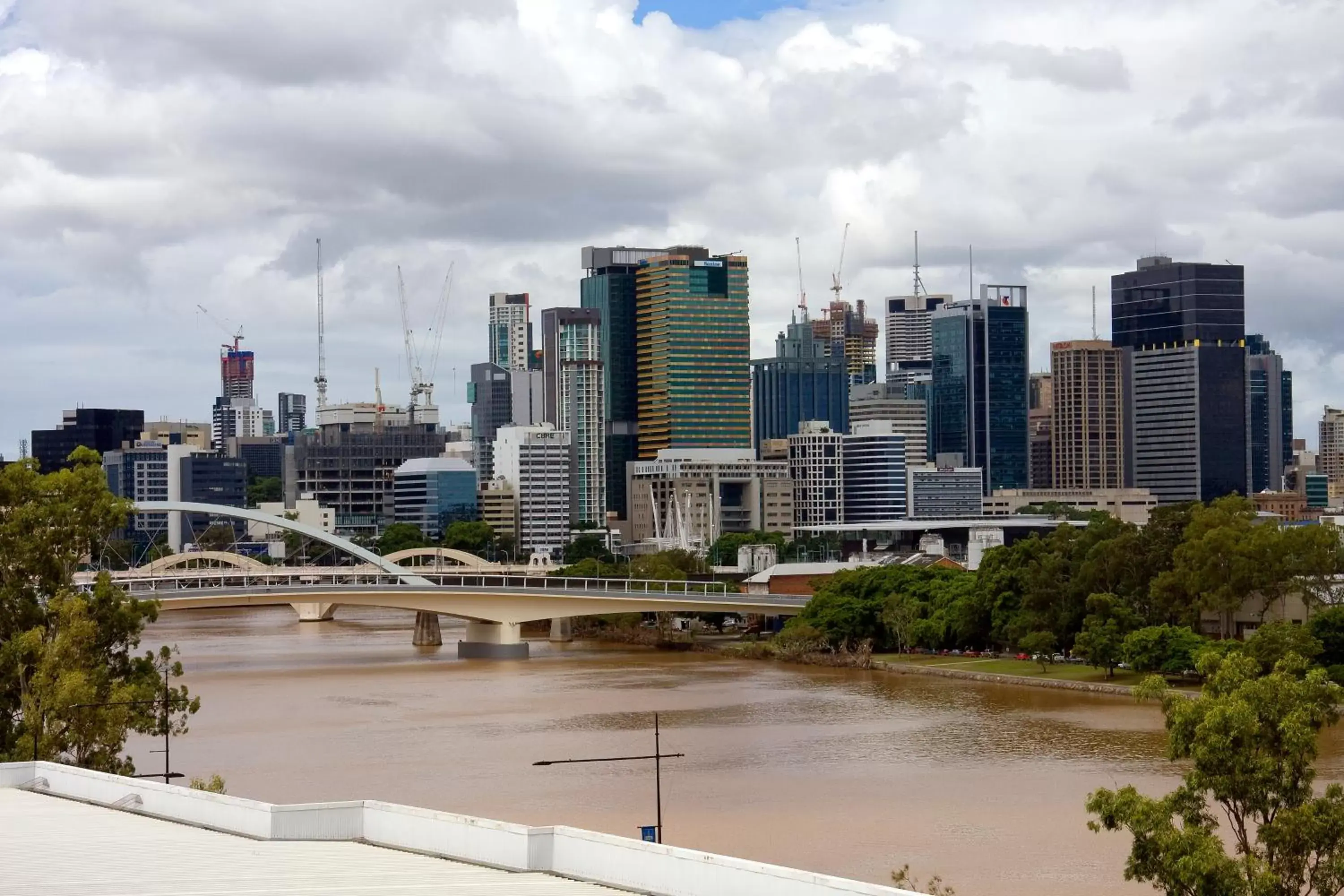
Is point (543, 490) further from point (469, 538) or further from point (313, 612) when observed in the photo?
point (313, 612)

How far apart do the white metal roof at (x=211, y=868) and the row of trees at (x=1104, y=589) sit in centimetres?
3582

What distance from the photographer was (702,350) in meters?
191

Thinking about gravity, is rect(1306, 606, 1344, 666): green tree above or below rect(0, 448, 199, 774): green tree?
below

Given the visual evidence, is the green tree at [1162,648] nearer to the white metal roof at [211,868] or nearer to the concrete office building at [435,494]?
the white metal roof at [211,868]

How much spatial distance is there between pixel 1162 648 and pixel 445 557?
9180 centimetres

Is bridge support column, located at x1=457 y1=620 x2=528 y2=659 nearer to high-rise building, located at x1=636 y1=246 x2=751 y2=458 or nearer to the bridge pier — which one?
the bridge pier

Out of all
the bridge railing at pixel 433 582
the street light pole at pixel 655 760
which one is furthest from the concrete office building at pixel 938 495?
the street light pole at pixel 655 760

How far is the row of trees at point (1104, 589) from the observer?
53125mm

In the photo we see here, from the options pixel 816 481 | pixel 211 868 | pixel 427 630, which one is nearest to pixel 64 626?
pixel 211 868

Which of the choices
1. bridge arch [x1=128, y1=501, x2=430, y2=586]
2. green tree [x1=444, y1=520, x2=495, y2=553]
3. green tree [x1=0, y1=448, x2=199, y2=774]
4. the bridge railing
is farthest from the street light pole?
green tree [x1=444, y1=520, x2=495, y2=553]

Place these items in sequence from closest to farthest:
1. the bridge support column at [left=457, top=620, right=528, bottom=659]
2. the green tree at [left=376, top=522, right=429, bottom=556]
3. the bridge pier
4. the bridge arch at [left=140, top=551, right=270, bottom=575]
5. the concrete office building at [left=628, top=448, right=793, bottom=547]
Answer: the bridge support column at [left=457, top=620, right=528, bottom=659]
the bridge pier
the bridge arch at [left=140, top=551, right=270, bottom=575]
the green tree at [left=376, top=522, right=429, bottom=556]
the concrete office building at [left=628, top=448, right=793, bottom=547]

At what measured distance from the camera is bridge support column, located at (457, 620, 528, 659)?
71.4 m

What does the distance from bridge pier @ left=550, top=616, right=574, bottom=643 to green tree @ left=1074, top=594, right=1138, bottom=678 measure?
29997 millimetres

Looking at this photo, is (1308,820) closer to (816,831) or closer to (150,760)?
(816,831)
